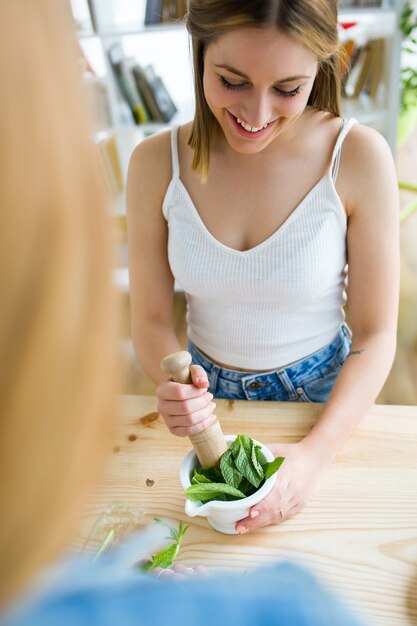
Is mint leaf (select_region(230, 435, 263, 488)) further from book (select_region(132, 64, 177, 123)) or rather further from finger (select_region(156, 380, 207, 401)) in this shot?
book (select_region(132, 64, 177, 123))

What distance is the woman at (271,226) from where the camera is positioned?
3.35 ft

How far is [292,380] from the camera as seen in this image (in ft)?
4.38

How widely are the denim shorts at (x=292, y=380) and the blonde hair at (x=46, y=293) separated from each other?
102cm

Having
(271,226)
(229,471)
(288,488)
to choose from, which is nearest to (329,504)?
(288,488)

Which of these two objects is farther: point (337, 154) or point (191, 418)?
point (337, 154)

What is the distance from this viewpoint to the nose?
1.06 meters

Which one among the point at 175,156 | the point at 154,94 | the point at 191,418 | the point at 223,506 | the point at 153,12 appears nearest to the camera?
the point at 223,506

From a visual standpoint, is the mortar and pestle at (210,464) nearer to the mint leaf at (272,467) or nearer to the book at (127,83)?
the mint leaf at (272,467)

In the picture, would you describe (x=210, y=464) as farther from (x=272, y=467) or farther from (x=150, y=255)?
(x=150, y=255)

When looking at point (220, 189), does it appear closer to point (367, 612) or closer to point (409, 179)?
point (367, 612)

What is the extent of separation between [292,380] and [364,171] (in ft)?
1.46

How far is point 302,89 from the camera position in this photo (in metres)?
1.08

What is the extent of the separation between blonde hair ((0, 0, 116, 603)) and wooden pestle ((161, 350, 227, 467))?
0.50 meters

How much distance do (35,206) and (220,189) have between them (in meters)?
1.03
